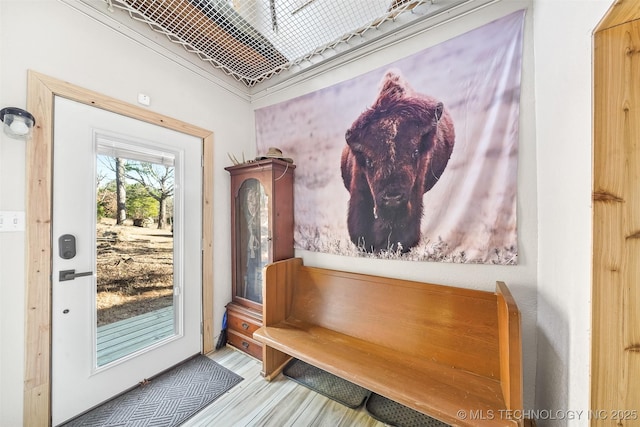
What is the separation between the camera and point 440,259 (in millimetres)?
1471

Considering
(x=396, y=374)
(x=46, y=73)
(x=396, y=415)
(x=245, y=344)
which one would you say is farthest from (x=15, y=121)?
(x=396, y=415)

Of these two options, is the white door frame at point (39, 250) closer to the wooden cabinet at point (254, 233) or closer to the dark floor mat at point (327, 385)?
the wooden cabinet at point (254, 233)

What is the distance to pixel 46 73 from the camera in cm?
127

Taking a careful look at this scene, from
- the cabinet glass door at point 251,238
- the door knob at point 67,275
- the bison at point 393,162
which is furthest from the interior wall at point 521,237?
the door knob at point 67,275

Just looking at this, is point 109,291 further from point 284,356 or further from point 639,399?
point 639,399

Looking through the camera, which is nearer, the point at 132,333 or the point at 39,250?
the point at 39,250

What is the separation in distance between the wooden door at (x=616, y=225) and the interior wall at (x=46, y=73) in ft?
7.85

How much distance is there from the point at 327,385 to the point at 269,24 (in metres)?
2.72

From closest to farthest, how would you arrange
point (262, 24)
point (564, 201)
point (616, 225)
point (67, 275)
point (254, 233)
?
point (616, 225) < point (564, 201) < point (67, 275) < point (262, 24) < point (254, 233)

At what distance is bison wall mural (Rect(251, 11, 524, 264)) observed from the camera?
1300 mm

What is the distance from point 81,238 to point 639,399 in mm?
2506

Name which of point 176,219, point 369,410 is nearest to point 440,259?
point 369,410

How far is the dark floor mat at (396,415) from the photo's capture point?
1.34 metres

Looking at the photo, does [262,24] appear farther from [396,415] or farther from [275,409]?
[396,415]
